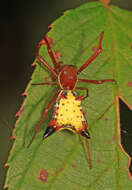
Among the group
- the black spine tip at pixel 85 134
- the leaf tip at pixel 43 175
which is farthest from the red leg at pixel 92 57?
the leaf tip at pixel 43 175

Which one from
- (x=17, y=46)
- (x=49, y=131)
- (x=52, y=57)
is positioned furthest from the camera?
(x=17, y=46)

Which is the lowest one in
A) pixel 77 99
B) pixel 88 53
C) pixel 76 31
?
pixel 77 99

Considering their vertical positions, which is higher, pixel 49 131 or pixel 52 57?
pixel 52 57

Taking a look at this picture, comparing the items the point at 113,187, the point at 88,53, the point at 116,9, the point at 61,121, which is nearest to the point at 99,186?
the point at 113,187

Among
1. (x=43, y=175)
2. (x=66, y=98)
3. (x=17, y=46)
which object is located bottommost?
(x=43, y=175)

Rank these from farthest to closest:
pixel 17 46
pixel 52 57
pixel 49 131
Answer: pixel 17 46
pixel 52 57
pixel 49 131

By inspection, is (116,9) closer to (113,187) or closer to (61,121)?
(61,121)

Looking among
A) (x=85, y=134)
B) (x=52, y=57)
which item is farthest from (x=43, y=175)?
(x=52, y=57)

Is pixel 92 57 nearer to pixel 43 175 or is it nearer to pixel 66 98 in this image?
pixel 66 98
